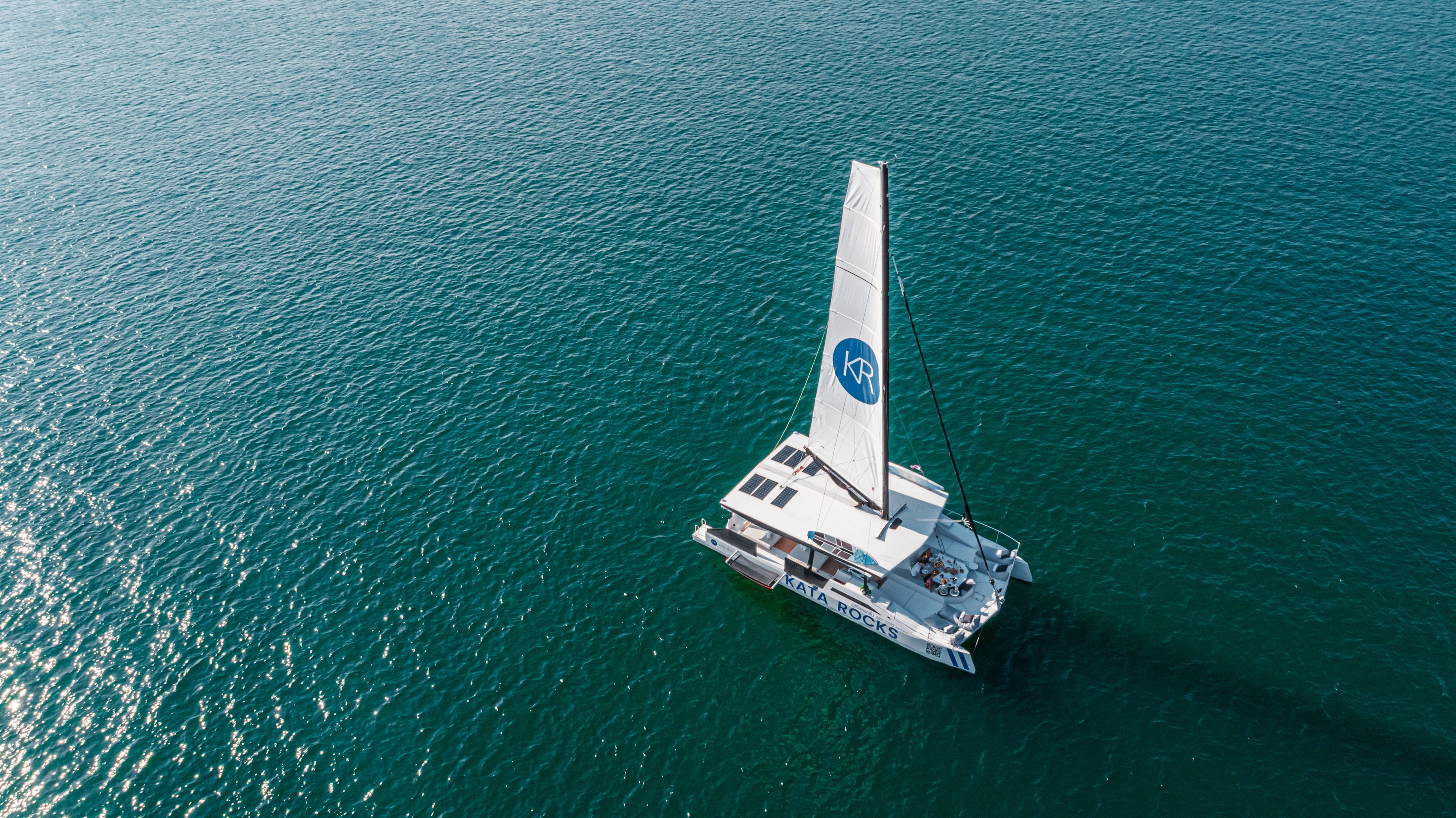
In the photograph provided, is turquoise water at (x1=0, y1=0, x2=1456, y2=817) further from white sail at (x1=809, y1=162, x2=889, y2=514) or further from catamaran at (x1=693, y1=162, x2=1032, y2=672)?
white sail at (x1=809, y1=162, x2=889, y2=514)

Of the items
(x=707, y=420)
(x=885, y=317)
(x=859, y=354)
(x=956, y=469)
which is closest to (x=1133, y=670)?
(x=956, y=469)

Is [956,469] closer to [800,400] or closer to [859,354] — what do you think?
[800,400]

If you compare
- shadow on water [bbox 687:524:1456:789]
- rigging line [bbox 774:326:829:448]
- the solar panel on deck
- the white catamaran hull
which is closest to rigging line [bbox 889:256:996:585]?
shadow on water [bbox 687:524:1456:789]

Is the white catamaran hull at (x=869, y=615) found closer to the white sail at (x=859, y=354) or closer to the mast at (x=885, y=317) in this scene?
the mast at (x=885, y=317)

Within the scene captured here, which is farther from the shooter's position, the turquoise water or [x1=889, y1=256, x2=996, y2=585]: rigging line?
[x1=889, y1=256, x2=996, y2=585]: rigging line

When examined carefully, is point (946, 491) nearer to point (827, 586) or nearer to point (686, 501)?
point (827, 586)

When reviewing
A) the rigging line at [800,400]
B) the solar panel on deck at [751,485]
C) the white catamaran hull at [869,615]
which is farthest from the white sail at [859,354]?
the rigging line at [800,400]
